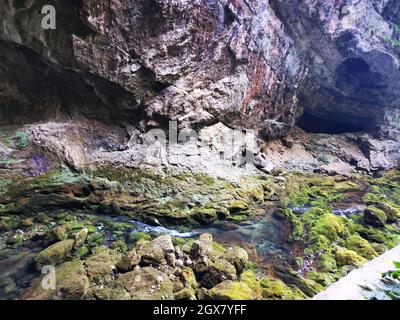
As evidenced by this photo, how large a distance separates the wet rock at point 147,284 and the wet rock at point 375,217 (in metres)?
9.06

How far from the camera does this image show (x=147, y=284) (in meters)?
5.89

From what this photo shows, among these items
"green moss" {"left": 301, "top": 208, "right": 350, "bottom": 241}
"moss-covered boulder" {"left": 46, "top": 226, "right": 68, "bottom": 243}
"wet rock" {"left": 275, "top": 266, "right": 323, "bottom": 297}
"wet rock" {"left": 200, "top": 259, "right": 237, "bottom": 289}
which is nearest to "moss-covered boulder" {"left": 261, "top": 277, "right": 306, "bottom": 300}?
"wet rock" {"left": 275, "top": 266, "right": 323, "bottom": 297}

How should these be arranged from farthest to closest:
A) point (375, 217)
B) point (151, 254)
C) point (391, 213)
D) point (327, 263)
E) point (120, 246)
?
1. point (391, 213)
2. point (375, 217)
3. point (327, 263)
4. point (120, 246)
5. point (151, 254)

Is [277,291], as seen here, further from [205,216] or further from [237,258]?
[205,216]

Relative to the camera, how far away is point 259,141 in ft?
55.5

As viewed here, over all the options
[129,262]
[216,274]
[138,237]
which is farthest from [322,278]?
[138,237]

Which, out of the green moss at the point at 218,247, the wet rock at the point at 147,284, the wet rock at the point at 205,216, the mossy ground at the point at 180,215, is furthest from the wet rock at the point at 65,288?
the wet rock at the point at 205,216

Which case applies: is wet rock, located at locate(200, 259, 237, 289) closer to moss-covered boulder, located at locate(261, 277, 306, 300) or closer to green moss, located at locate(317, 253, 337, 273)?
moss-covered boulder, located at locate(261, 277, 306, 300)

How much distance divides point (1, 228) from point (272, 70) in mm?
14825

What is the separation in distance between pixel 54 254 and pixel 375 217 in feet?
37.1

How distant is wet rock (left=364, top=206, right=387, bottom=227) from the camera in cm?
1098

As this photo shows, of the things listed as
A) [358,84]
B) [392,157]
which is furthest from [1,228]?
[392,157]

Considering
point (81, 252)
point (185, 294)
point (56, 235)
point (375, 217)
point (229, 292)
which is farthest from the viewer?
point (375, 217)

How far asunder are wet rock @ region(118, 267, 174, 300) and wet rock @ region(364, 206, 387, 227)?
9058 millimetres
